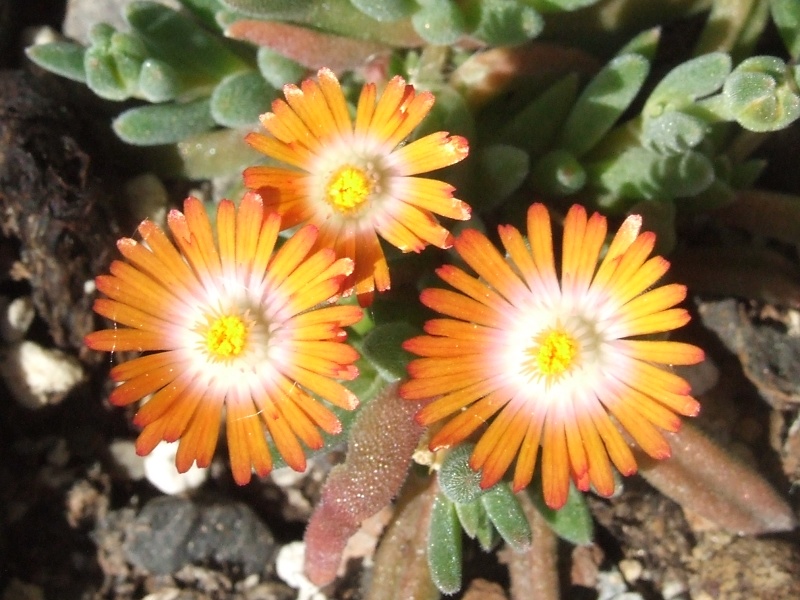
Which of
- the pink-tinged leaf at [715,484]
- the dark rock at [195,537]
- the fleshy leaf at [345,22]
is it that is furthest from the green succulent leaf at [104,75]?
the pink-tinged leaf at [715,484]

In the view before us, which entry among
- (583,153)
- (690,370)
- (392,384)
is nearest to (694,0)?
(583,153)

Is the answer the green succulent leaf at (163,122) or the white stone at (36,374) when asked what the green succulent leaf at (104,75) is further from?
the white stone at (36,374)

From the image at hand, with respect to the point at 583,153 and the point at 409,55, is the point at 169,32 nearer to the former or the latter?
the point at 409,55

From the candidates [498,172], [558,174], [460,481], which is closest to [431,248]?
[498,172]

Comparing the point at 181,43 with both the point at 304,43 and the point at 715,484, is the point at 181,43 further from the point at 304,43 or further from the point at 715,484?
the point at 715,484

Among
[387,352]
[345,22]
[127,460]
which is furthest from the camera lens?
[127,460]

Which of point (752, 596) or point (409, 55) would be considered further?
point (409, 55)
